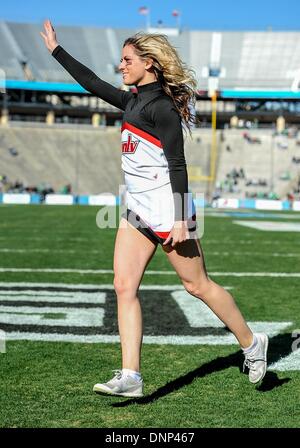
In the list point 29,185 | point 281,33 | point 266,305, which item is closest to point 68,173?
point 29,185

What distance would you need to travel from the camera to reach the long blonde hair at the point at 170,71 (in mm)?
3525

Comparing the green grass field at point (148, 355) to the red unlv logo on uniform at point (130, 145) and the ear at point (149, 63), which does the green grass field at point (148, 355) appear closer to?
the red unlv logo on uniform at point (130, 145)

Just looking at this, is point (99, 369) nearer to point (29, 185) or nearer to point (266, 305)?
point (266, 305)

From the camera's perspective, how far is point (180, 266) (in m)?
3.55

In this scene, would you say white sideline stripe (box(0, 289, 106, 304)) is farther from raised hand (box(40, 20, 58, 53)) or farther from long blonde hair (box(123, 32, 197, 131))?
long blonde hair (box(123, 32, 197, 131))

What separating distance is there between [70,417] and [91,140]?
150 ft

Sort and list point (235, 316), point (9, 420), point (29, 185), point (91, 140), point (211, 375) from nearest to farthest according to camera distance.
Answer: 1. point (9, 420)
2. point (235, 316)
3. point (211, 375)
4. point (29, 185)
5. point (91, 140)

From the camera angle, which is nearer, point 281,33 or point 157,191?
point 157,191

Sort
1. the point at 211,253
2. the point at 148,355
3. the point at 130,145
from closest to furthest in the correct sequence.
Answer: the point at 130,145
the point at 148,355
the point at 211,253

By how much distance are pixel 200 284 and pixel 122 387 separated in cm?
60

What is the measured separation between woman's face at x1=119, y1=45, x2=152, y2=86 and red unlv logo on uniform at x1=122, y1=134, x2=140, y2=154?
0.94ft

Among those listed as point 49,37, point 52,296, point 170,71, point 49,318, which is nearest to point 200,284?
point 170,71

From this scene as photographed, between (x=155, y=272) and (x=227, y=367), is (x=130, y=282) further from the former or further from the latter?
(x=155, y=272)

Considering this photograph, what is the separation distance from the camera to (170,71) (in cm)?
353
